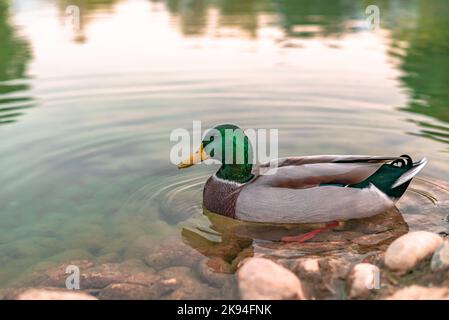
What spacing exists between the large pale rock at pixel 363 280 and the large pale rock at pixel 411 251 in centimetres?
17

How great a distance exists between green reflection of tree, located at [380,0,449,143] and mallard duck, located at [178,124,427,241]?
8.47ft

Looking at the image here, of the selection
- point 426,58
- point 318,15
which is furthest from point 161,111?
point 318,15

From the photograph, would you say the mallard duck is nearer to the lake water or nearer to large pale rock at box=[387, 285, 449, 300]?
the lake water

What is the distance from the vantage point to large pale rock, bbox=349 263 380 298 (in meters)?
4.13

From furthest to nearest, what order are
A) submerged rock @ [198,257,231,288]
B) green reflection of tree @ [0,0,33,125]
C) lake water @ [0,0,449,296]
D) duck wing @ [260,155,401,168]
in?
green reflection of tree @ [0,0,33,125], lake water @ [0,0,449,296], duck wing @ [260,155,401,168], submerged rock @ [198,257,231,288]

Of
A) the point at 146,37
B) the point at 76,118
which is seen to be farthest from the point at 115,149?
the point at 146,37

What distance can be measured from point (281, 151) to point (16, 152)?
3.30m

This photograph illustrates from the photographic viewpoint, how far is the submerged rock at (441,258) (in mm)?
4125

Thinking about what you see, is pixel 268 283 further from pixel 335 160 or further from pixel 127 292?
pixel 335 160

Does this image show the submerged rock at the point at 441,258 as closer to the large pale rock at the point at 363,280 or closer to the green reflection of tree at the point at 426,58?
the large pale rock at the point at 363,280

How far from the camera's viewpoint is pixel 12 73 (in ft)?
40.8

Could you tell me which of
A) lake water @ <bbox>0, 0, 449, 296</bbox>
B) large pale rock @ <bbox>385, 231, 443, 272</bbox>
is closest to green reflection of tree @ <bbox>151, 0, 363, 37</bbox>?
lake water @ <bbox>0, 0, 449, 296</bbox>

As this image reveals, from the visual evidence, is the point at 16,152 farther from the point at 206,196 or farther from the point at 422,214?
the point at 422,214

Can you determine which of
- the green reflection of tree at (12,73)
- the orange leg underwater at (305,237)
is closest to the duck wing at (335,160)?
the orange leg underwater at (305,237)
